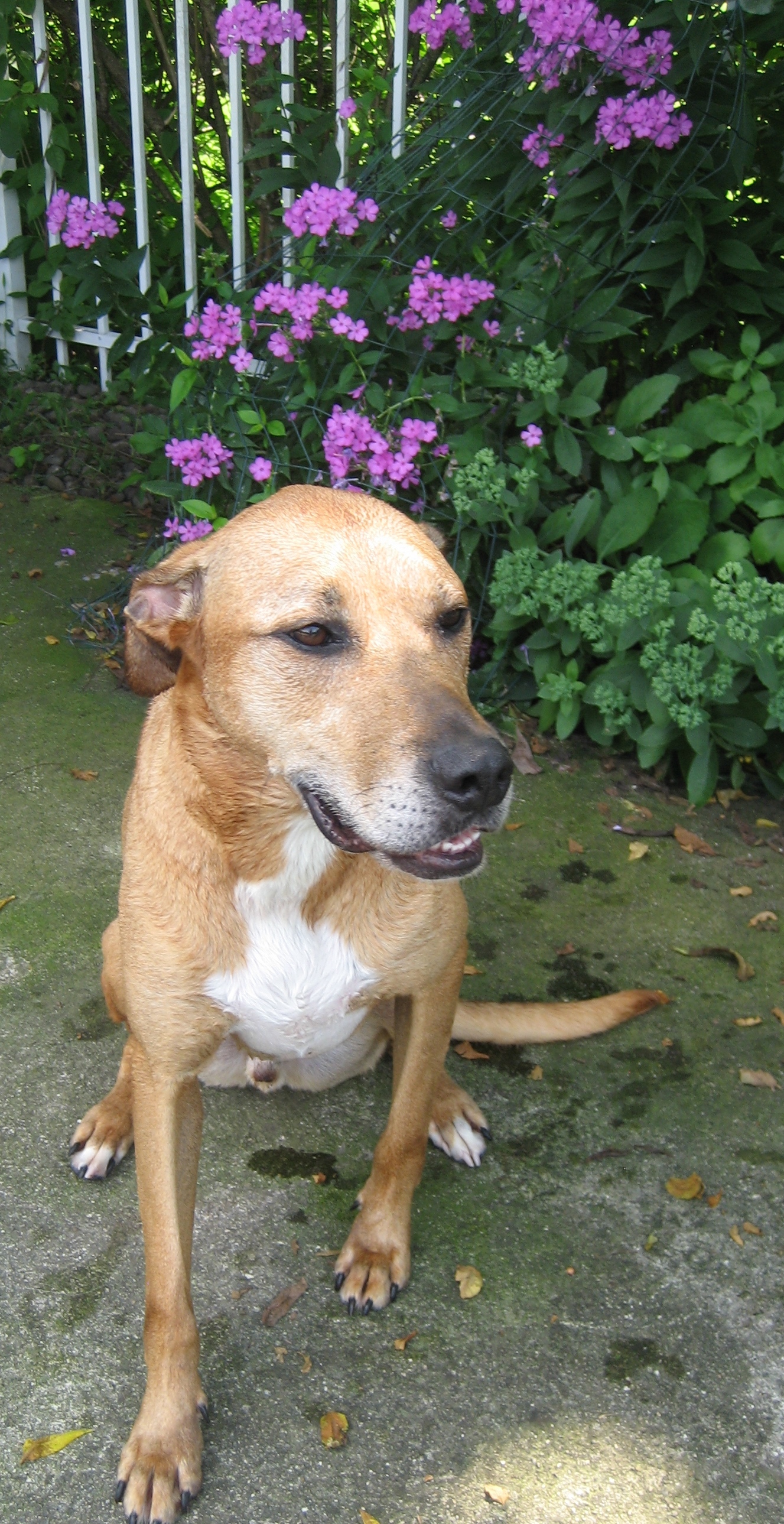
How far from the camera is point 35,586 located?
5.12 meters

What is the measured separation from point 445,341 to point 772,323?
3.61ft

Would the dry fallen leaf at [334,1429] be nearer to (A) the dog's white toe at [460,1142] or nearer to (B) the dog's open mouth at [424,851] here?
(A) the dog's white toe at [460,1142]

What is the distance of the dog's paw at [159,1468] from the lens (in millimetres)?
2039

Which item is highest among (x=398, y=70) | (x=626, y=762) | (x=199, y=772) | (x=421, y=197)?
(x=398, y=70)

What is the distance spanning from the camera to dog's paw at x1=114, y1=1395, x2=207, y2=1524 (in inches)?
80.3

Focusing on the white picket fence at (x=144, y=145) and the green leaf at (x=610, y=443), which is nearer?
the green leaf at (x=610, y=443)

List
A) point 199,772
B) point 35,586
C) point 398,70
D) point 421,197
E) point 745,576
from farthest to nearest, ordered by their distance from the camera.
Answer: point 35,586 → point 398,70 → point 421,197 → point 745,576 → point 199,772

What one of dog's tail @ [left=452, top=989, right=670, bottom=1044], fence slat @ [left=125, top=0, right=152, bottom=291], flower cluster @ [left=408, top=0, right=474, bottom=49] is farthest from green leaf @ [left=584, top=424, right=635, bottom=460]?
fence slat @ [left=125, top=0, right=152, bottom=291]

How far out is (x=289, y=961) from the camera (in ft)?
7.49

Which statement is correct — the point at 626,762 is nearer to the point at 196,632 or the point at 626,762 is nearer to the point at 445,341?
the point at 445,341

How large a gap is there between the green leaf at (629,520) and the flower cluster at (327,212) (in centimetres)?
122

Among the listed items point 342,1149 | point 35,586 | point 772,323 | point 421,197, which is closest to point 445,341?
point 421,197

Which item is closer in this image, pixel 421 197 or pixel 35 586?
pixel 421 197

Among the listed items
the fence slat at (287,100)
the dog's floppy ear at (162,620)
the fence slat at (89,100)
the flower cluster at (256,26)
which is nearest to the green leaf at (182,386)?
the fence slat at (287,100)
